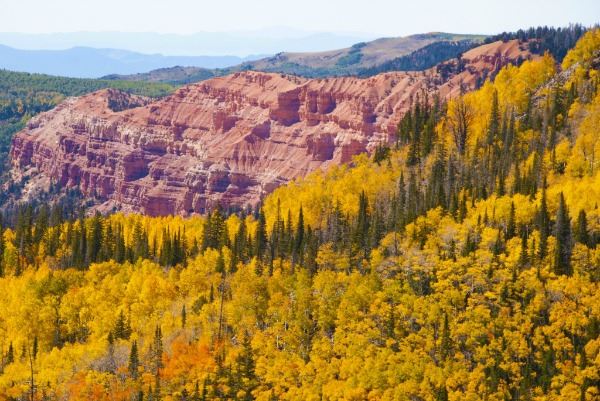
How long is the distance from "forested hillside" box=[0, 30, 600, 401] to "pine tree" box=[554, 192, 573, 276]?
1.01 ft

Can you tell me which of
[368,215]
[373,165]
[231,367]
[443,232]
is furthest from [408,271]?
[373,165]

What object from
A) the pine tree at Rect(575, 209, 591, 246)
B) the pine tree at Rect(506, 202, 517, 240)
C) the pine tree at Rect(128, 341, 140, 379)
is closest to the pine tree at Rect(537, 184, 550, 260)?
the pine tree at Rect(506, 202, 517, 240)

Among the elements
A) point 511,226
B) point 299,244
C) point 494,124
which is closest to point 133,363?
point 299,244

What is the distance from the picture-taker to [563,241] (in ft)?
372

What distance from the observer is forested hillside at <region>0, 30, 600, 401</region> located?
9994 centimetres

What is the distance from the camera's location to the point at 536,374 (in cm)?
9525

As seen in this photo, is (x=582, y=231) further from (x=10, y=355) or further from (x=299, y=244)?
(x=10, y=355)

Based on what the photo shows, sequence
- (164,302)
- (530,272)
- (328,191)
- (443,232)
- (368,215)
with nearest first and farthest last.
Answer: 1. (530,272)
2. (443,232)
3. (164,302)
4. (368,215)
5. (328,191)

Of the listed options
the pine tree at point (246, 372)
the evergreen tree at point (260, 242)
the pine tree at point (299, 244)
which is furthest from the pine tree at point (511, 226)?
the evergreen tree at point (260, 242)

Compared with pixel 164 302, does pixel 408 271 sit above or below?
above

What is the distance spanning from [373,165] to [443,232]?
65.6 metres

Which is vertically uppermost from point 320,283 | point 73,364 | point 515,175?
point 515,175

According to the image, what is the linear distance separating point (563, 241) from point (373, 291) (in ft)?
81.5

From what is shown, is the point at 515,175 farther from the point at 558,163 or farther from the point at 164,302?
the point at 164,302
